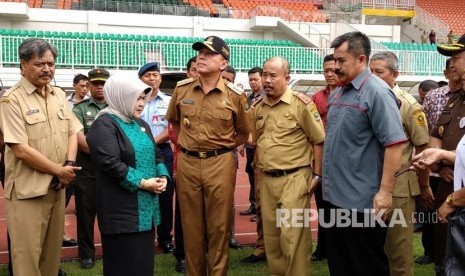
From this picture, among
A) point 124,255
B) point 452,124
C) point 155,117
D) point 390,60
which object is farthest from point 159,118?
point 452,124

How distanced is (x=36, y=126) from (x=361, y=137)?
230 centimetres

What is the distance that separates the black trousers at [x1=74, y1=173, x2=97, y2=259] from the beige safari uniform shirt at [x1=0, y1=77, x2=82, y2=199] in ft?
3.90

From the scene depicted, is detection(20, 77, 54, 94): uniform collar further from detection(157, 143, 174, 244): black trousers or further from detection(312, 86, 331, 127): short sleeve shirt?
detection(312, 86, 331, 127): short sleeve shirt

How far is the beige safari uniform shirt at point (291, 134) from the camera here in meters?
4.17

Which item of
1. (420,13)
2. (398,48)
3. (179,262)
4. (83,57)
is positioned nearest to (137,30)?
(83,57)

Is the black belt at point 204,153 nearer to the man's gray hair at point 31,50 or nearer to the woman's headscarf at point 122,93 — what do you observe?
the woman's headscarf at point 122,93

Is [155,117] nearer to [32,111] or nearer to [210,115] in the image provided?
[210,115]

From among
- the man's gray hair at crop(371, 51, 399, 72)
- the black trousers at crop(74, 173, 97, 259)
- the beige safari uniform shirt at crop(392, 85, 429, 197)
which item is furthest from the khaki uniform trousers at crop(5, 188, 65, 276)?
the man's gray hair at crop(371, 51, 399, 72)

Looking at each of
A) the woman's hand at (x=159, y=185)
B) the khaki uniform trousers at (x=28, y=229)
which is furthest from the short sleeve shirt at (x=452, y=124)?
Result: the khaki uniform trousers at (x=28, y=229)

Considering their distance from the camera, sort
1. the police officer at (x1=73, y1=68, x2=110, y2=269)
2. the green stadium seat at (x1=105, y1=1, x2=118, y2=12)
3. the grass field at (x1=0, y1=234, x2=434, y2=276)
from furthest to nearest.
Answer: the green stadium seat at (x1=105, y1=1, x2=118, y2=12), the police officer at (x1=73, y1=68, x2=110, y2=269), the grass field at (x1=0, y1=234, x2=434, y2=276)

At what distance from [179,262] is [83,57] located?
40.0ft

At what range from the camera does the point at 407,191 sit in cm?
431

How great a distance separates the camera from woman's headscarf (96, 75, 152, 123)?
3320mm

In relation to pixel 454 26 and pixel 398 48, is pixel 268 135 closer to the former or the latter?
pixel 398 48
